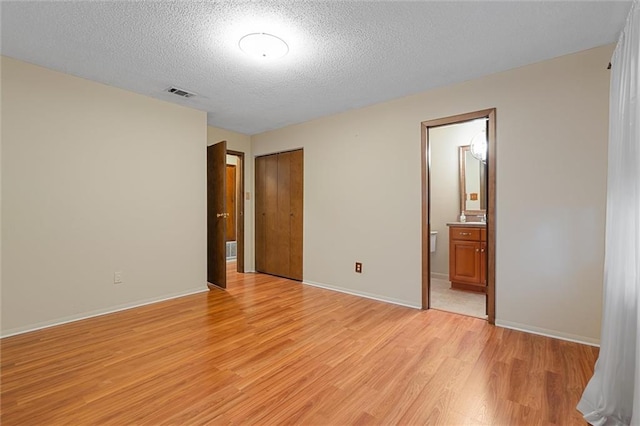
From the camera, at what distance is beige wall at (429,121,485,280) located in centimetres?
464

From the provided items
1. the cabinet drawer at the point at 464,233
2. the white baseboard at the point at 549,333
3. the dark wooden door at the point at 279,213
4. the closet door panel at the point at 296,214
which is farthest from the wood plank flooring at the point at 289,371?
the dark wooden door at the point at 279,213

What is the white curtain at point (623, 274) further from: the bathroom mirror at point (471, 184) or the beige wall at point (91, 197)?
the beige wall at point (91, 197)

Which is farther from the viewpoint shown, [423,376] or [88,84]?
[88,84]

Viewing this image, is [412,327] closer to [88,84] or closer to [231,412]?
[231,412]

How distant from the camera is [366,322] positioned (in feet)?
9.61

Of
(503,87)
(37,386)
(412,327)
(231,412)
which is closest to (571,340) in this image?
(412,327)

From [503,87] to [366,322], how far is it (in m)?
2.66

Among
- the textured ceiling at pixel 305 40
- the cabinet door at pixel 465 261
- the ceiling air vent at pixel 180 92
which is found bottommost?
the cabinet door at pixel 465 261

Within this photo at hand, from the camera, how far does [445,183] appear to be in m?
4.78

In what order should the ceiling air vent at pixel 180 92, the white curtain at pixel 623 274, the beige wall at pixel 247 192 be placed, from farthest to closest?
the beige wall at pixel 247 192 < the ceiling air vent at pixel 180 92 < the white curtain at pixel 623 274

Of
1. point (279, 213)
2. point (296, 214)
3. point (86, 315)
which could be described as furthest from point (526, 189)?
point (86, 315)

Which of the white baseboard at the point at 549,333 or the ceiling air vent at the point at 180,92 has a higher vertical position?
the ceiling air vent at the point at 180,92

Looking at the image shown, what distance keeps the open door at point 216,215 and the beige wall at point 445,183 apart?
3250mm

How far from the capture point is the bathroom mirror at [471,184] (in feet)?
14.6
